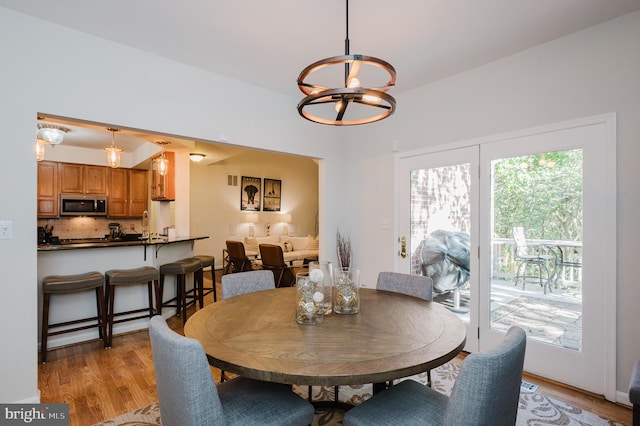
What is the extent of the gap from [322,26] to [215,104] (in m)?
1.39

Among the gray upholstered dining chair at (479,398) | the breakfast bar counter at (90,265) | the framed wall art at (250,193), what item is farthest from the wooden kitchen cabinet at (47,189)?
the gray upholstered dining chair at (479,398)

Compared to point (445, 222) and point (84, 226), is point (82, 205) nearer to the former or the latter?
point (84, 226)

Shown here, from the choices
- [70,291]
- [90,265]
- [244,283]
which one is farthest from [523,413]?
[90,265]

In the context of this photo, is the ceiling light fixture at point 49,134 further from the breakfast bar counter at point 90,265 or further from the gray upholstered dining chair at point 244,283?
the gray upholstered dining chair at point 244,283

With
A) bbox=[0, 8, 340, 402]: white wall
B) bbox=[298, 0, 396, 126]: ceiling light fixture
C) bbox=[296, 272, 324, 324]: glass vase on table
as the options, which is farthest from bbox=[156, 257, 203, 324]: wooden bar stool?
bbox=[298, 0, 396, 126]: ceiling light fixture

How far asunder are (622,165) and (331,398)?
2692 millimetres

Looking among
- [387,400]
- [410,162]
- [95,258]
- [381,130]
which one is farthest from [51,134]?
[387,400]

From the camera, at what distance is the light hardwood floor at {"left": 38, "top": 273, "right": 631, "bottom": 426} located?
2230mm

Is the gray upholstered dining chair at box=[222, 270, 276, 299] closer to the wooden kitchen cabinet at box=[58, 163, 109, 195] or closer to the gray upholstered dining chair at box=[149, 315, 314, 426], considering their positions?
the gray upholstered dining chair at box=[149, 315, 314, 426]

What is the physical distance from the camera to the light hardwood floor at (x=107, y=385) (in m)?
2.23

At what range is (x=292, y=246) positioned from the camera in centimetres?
837

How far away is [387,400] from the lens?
57.5 inches

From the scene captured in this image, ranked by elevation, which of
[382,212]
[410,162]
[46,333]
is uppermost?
[410,162]

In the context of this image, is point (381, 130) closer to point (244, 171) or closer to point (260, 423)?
point (260, 423)
